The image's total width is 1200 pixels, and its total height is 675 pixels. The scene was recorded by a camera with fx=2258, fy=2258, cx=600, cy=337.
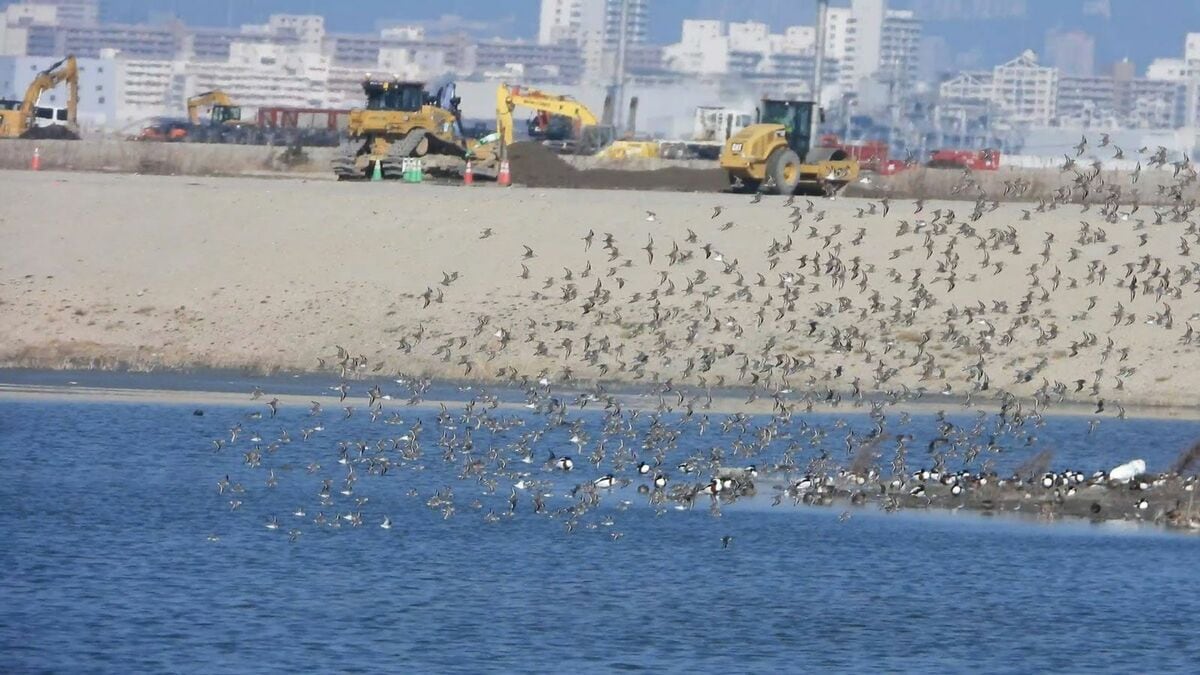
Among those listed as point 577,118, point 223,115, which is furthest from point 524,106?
point 223,115

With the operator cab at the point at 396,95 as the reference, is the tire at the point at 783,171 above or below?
below

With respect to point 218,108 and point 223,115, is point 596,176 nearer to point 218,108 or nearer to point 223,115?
point 223,115

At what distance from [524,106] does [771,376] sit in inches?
1581

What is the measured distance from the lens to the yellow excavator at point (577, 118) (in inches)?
2525

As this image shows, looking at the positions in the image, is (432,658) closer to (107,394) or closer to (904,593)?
(904,593)

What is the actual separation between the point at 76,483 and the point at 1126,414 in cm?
1313

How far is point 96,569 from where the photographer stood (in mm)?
17359

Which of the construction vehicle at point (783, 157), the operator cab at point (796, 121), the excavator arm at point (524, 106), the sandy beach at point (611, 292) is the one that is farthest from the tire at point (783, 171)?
the excavator arm at point (524, 106)

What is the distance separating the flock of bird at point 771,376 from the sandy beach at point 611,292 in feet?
0.23

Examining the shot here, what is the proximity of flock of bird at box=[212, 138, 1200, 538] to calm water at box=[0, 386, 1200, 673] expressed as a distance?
401mm

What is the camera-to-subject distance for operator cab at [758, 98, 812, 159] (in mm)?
50719

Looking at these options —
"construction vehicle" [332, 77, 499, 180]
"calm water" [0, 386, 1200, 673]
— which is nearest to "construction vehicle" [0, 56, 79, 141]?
"construction vehicle" [332, 77, 499, 180]

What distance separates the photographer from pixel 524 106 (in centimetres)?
6800

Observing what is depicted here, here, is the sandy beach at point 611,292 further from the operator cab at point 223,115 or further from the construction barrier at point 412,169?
the operator cab at point 223,115
